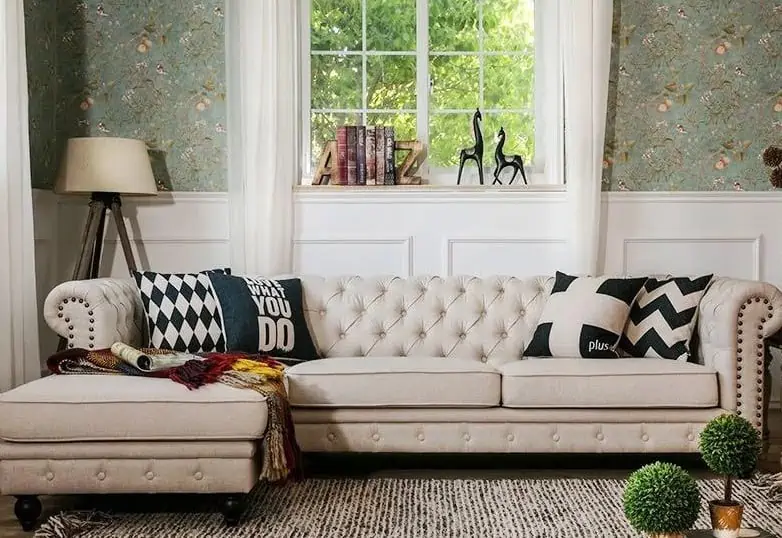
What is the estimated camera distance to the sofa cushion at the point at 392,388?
3.50 m

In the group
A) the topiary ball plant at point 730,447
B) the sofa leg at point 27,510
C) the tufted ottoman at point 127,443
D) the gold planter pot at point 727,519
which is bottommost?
the sofa leg at point 27,510

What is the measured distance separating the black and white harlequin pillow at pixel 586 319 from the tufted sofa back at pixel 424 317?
0.15m

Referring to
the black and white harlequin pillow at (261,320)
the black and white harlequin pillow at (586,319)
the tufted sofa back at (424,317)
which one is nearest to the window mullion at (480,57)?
the tufted sofa back at (424,317)

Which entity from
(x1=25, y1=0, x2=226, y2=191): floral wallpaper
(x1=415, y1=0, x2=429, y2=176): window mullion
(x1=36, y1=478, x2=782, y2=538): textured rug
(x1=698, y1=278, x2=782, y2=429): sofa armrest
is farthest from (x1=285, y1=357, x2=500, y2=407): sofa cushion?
(x1=415, y1=0, x2=429, y2=176): window mullion

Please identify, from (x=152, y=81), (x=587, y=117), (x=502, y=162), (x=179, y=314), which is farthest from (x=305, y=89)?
(x=179, y=314)

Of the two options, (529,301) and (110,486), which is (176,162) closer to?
(529,301)

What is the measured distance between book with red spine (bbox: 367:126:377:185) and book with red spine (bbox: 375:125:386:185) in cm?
1

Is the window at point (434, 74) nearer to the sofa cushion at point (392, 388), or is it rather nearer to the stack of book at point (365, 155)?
the stack of book at point (365, 155)

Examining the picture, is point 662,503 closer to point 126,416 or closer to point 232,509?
point 232,509

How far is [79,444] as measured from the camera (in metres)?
2.94

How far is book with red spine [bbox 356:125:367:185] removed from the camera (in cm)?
488

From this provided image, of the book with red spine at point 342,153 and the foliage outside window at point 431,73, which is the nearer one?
the book with red spine at point 342,153

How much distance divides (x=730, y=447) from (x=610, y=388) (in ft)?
5.23

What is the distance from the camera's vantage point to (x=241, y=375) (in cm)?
315
